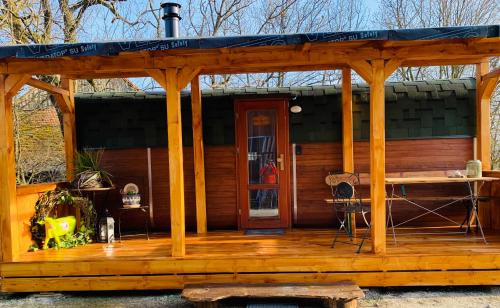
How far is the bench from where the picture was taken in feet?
10.8

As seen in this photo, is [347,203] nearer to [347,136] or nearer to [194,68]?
[347,136]

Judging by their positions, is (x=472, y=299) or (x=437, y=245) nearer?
(x=472, y=299)

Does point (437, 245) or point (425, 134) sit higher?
point (425, 134)

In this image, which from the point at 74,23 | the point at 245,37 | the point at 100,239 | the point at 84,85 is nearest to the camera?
the point at 245,37

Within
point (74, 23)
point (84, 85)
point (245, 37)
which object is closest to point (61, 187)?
point (245, 37)

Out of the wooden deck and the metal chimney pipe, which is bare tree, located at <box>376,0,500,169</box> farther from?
the metal chimney pipe

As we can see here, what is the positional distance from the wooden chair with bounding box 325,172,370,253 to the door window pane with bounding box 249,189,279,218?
32.8 inches

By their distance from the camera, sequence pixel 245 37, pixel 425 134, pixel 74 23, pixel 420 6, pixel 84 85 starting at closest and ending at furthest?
pixel 245 37 < pixel 425 134 < pixel 74 23 < pixel 84 85 < pixel 420 6

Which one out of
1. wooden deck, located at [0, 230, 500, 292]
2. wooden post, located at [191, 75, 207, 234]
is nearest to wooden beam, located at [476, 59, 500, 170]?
wooden deck, located at [0, 230, 500, 292]

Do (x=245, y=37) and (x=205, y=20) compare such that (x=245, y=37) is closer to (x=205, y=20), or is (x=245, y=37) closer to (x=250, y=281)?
(x=250, y=281)

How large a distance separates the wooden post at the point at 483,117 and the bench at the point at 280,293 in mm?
3017

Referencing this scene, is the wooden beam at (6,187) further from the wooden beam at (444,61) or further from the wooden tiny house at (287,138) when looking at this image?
the wooden beam at (444,61)

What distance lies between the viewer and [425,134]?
5.29m

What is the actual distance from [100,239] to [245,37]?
3.34m
